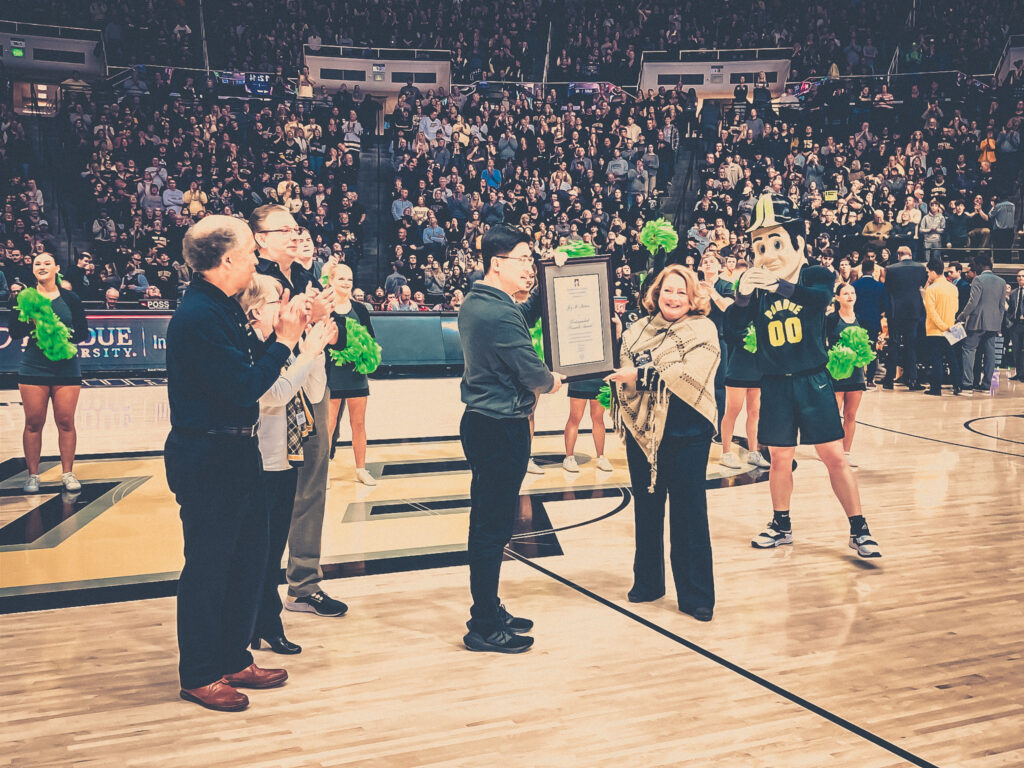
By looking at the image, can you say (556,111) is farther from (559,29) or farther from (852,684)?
(852,684)

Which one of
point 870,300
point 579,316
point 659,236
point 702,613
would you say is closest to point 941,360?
point 870,300

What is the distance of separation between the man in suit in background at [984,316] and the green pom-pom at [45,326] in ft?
34.4

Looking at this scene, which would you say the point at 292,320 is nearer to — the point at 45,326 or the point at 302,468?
the point at 302,468

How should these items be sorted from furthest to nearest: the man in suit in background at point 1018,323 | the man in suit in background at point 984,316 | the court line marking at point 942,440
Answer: the man in suit in background at point 1018,323 → the man in suit in background at point 984,316 → the court line marking at point 942,440

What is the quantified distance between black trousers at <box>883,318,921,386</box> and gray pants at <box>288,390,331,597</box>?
1007cm

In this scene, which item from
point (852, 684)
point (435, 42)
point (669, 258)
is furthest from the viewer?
point (435, 42)

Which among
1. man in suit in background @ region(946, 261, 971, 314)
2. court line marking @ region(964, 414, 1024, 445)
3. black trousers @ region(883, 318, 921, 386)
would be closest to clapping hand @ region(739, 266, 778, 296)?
court line marking @ region(964, 414, 1024, 445)

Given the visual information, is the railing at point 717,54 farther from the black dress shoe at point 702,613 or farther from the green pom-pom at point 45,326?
the black dress shoe at point 702,613

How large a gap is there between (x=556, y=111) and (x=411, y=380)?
9.98 metres

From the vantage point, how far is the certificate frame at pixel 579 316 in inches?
146

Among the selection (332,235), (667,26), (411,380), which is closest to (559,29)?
(667,26)

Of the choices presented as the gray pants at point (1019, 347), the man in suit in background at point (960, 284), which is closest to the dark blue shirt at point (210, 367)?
the man in suit in background at point (960, 284)

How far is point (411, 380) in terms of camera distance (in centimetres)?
1246

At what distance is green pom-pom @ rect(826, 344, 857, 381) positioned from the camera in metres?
6.11
